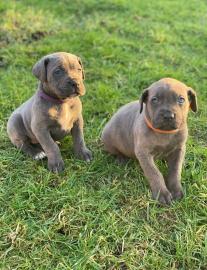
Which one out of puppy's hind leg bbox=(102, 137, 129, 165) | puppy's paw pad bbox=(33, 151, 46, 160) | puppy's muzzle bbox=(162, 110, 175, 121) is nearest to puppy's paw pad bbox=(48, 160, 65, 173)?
puppy's paw pad bbox=(33, 151, 46, 160)

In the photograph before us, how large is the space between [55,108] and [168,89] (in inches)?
60.9

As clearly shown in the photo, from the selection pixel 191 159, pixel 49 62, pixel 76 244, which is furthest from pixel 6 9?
pixel 76 244

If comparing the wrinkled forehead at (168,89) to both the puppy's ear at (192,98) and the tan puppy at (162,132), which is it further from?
the puppy's ear at (192,98)

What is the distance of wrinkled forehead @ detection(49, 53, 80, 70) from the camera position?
580 cm

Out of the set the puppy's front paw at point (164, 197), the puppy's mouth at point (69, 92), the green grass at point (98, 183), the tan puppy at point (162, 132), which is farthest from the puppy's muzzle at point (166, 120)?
the puppy's mouth at point (69, 92)

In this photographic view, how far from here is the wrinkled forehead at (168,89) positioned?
518 centimetres

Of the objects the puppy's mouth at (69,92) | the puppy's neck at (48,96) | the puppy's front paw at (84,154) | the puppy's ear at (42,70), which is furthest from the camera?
the puppy's front paw at (84,154)

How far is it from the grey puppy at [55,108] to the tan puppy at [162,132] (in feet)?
2.55

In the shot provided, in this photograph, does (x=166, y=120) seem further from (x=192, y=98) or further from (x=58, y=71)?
(x=58, y=71)

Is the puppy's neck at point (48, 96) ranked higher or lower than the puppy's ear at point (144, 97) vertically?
lower

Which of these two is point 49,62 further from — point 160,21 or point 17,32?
point 160,21

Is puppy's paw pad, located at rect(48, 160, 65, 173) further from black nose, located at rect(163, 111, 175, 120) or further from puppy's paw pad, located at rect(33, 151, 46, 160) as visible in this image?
black nose, located at rect(163, 111, 175, 120)

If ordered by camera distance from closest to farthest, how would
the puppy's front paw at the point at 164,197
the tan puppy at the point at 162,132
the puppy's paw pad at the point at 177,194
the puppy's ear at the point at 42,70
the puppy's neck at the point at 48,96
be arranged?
the tan puppy at the point at 162,132 < the puppy's front paw at the point at 164,197 < the puppy's paw pad at the point at 177,194 < the puppy's ear at the point at 42,70 < the puppy's neck at the point at 48,96

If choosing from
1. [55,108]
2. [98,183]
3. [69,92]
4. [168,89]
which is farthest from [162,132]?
[55,108]
